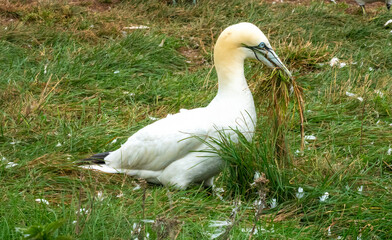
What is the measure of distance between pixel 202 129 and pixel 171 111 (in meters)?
1.91

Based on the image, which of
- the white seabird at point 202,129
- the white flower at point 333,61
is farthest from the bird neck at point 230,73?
the white flower at point 333,61

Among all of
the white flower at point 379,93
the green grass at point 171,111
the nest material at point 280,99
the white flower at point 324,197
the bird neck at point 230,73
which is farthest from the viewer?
the white flower at point 379,93

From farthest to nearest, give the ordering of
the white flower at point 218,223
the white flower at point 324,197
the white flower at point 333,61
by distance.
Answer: the white flower at point 333,61 → the white flower at point 324,197 → the white flower at point 218,223

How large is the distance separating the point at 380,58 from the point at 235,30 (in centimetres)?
379

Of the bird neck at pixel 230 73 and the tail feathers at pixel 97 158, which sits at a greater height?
the bird neck at pixel 230 73

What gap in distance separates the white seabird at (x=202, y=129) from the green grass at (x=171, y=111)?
0.36ft

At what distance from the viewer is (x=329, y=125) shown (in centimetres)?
570

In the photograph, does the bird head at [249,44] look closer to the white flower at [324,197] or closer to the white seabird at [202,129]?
the white seabird at [202,129]

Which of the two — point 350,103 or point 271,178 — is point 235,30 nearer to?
point 271,178

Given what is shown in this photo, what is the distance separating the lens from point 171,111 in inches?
236

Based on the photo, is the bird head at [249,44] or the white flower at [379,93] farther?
the white flower at [379,93]

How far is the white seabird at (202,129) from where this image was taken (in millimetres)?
4105

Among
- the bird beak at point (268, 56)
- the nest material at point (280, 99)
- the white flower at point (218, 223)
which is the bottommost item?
the white flower at point (218, 223)

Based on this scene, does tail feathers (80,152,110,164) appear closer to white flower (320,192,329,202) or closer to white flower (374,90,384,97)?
white flower (320,192,329,202)
